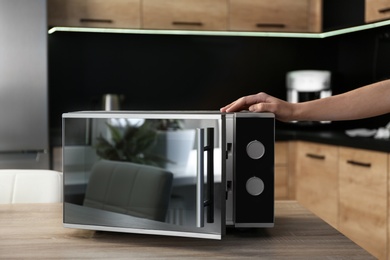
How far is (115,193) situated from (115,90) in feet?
8.59

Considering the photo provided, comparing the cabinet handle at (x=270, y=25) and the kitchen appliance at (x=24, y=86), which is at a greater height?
the cabinet handle at (x=270, y=25)

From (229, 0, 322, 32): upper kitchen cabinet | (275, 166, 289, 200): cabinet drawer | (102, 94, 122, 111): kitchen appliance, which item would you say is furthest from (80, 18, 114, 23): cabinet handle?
(275, 166, 289, 200): cabinet drawer

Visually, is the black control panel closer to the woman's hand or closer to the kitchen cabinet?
the woman's hand

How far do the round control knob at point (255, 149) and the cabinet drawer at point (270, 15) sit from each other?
8.08ft

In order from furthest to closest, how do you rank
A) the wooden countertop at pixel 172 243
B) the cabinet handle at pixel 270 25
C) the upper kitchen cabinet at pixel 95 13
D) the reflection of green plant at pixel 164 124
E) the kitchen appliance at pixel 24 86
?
the cabinet handle at pixel 270 25
the upper kitchen cabinet at pixel 95 13
the kitchen appliance at pixel 24 86
the reflection of green plant at pixel 164 124
the wooden countertop at pixel 172 243

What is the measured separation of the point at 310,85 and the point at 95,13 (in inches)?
52.9

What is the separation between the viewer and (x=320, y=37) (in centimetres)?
396

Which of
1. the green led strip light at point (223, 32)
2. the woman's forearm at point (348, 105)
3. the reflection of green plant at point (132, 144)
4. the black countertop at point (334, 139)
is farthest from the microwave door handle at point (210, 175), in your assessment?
the green led strip light at point (223, 32)

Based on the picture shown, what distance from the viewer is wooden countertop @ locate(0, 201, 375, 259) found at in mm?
1112

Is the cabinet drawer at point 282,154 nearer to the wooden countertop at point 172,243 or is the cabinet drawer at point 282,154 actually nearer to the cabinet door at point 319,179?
the cabinet door at point 319,179

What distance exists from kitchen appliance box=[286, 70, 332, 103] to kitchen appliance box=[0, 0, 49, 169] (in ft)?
4.91

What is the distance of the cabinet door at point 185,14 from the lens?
3.56 meters

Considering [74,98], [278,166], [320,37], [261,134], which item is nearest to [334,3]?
[320,37]

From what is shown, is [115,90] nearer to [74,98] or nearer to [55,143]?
[74,98]
